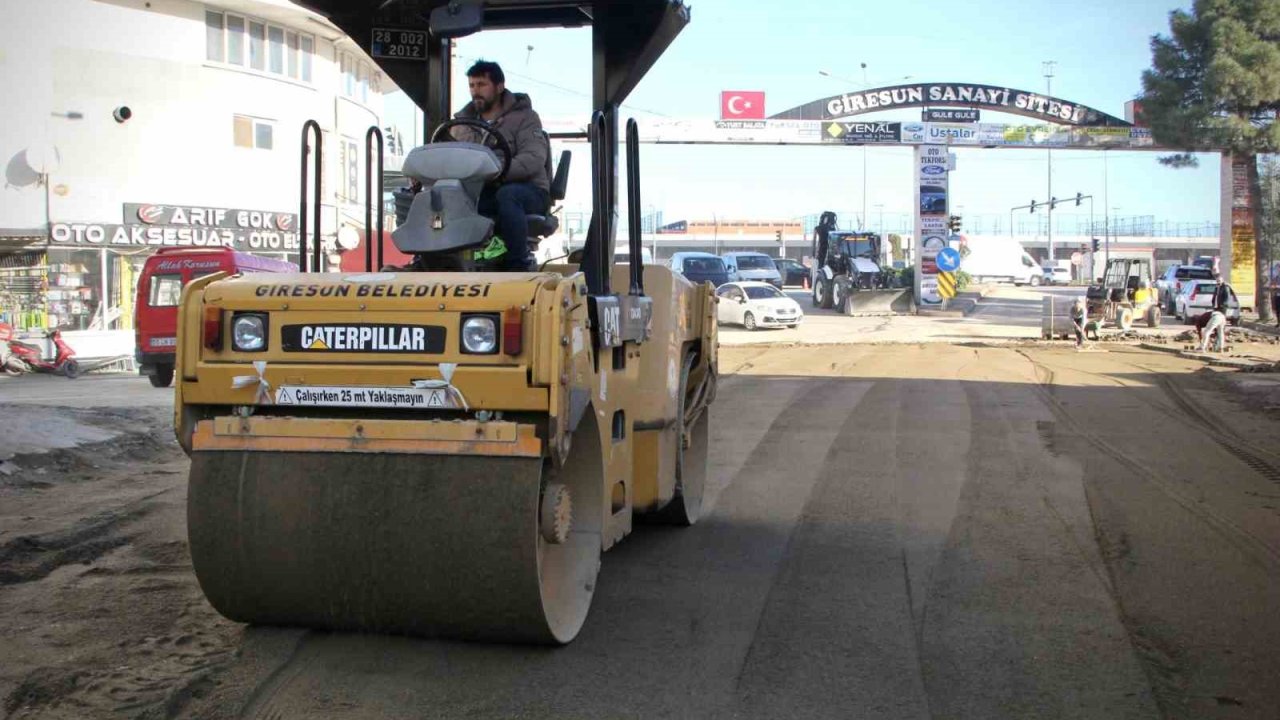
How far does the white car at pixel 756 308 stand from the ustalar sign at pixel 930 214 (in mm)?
10062

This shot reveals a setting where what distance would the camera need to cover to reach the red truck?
1828 centimetres

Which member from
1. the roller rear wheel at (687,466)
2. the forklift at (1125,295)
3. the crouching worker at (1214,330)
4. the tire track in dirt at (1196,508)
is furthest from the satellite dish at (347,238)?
the forklift at (1125,295)

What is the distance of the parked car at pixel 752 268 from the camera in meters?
46.6

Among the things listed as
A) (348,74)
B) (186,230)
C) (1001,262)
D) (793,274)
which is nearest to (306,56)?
(348,74)

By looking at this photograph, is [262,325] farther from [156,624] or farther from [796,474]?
[796,474]

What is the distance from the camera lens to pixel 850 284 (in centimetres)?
4388

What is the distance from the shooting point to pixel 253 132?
30.7 metres

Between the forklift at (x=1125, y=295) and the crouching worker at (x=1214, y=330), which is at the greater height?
the forklift at (x=1125, y=295)

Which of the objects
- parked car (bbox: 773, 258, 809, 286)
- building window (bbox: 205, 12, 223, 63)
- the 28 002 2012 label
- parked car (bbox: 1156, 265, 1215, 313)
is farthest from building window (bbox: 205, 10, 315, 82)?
parked car (bbox: 773, 258, 809, 286)

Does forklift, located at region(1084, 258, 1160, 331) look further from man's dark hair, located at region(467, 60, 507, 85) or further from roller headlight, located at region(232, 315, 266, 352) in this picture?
roller headlight, located at region(232, 315, 266, 352)

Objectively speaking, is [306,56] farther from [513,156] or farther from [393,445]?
[393,445]

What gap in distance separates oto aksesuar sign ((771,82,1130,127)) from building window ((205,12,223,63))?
69.6ft

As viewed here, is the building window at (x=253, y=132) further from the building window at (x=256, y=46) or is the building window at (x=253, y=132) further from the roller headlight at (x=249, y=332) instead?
the roller headlight at (x=249, y=332)

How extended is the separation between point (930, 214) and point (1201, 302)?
10.3 m
